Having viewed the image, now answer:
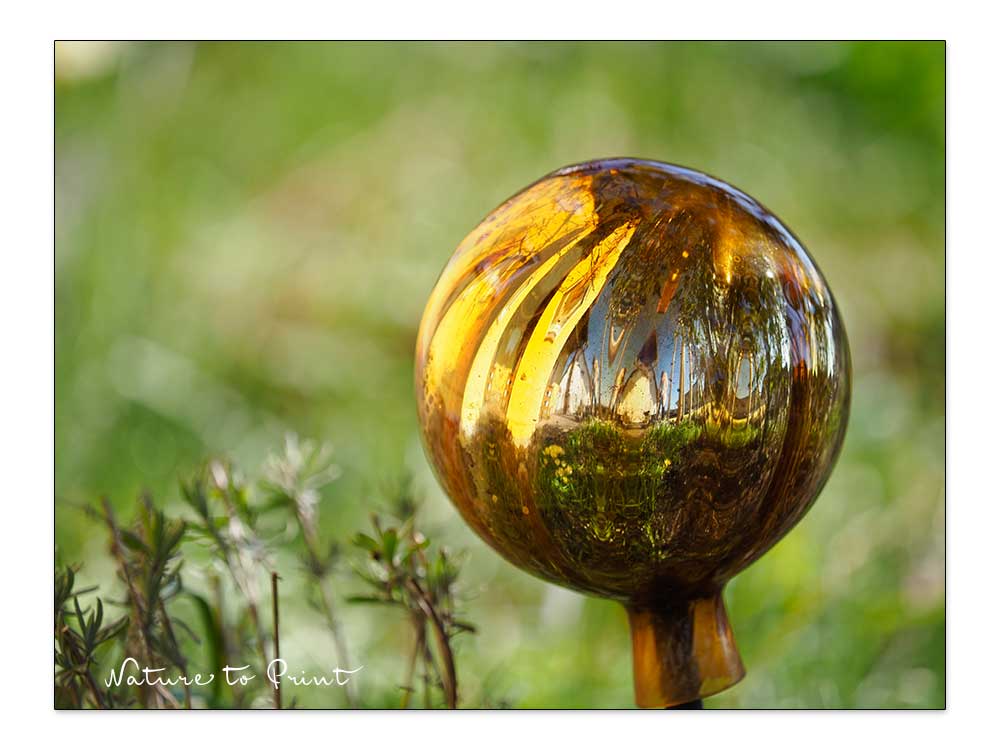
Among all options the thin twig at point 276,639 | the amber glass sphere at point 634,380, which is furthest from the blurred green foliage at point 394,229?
the amber glass sphere at point 634,380

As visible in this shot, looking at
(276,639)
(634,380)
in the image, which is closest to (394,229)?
(276,639)

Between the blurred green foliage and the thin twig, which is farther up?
the blurred green foliage

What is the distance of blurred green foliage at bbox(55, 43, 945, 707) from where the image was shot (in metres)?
1.13

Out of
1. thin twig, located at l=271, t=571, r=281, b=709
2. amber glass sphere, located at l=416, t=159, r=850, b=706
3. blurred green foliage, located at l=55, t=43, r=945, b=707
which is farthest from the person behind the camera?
blurred green foliage, located at l=55, t=43, r=945, b=707

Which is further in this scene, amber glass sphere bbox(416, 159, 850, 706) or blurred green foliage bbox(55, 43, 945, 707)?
blurred green foliage bbox(55, 43, 945, 707)

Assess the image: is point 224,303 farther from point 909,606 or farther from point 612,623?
point 909,606

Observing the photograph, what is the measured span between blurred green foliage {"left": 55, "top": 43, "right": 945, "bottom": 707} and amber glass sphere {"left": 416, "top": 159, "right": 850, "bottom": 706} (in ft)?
1.90

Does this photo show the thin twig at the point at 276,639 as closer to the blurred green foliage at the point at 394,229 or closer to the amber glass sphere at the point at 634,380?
the amber glass sphere at the point at 634,380

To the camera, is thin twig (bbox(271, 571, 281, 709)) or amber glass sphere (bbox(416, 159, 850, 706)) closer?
amber glass sphere (bbox(416, 159, 850, 706))

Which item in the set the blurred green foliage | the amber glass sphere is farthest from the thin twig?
the blurred green foliage

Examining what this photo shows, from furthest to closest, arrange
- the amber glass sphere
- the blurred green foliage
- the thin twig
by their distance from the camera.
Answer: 1. the blurred green foliage
2. the thin twig
3. the amber glass sphere

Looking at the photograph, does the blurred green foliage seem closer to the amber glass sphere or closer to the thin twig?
the thin twig
